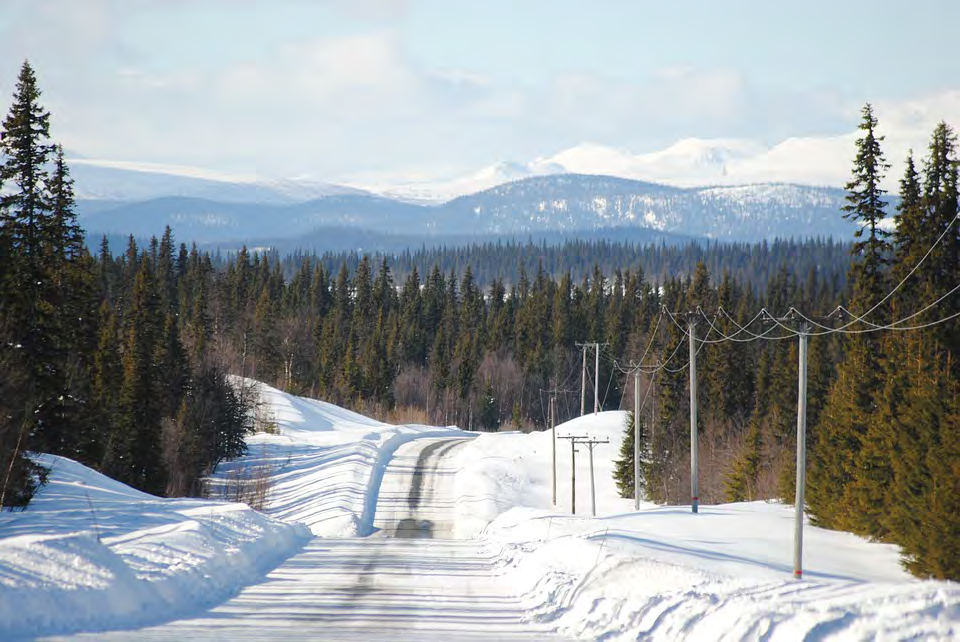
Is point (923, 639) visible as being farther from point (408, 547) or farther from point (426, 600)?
point (408, 547)

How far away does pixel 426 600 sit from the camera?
46.6 ft

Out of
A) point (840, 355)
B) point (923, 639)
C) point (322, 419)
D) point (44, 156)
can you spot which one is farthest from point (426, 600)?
point (840, 355)

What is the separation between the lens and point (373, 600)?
14102 millimetres

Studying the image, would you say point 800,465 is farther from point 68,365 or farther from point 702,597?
point 68,365

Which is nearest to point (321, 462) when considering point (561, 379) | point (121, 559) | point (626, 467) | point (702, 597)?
point (626, 467)

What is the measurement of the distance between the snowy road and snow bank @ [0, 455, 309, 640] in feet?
1.86

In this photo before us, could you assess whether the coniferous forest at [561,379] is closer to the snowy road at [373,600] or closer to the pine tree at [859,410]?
the pine tree at [859,410]

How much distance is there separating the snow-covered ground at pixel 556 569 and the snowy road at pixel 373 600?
23 centimetres

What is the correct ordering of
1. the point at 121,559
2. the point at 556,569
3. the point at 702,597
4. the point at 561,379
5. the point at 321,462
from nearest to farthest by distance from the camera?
the point at 702,597, the point at 121,559, the point at 556,569, the point at 321,462, the point at 561,379

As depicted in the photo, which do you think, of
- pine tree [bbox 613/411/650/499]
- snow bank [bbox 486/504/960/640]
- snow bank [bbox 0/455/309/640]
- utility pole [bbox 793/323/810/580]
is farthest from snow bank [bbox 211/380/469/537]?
snow bank [bbox 486/504/960/640]

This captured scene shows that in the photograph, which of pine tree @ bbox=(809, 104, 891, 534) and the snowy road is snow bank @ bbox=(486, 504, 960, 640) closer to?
the snowy road

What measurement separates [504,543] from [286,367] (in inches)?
3980

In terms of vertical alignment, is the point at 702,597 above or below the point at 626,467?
above

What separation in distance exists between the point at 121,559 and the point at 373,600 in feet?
12.7
